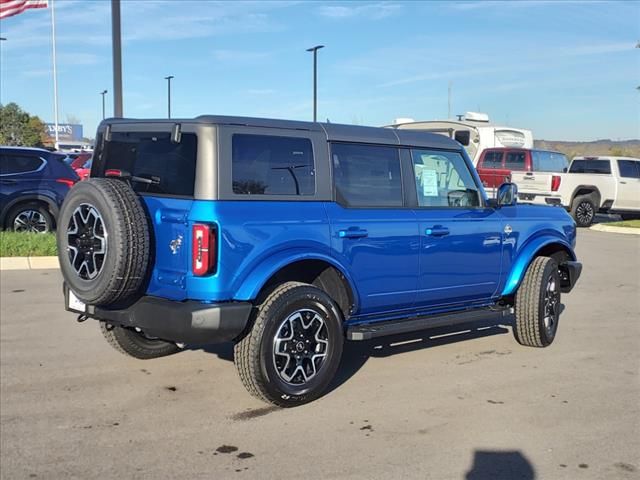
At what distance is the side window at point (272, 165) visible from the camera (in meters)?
4.65

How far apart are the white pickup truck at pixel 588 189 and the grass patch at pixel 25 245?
41.4 ft

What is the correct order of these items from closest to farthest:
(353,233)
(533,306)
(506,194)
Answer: (353,233) → (506,194) → (533,306)

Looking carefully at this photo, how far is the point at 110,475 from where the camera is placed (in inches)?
148

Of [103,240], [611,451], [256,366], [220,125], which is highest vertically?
[220,125]

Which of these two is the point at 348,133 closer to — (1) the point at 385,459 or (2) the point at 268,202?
(2) the point at 268,202

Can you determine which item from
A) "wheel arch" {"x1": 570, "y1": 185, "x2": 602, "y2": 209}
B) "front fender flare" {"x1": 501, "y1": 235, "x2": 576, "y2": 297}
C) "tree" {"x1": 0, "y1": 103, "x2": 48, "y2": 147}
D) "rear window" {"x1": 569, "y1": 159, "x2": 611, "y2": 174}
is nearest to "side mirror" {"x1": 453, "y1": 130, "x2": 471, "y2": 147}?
"rear window" {"x1": 569, "y1": 159, "x2": 611, "y2": 174}

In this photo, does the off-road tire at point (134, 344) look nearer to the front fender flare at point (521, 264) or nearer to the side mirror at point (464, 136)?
the front fender flare at point (521, 264)

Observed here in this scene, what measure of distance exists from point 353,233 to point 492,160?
16.9 metres

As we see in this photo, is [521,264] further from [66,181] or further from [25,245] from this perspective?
[66,181]

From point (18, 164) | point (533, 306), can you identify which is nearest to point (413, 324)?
point (533, 306)

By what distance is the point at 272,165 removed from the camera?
191 inches

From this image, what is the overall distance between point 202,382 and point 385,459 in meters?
1.82

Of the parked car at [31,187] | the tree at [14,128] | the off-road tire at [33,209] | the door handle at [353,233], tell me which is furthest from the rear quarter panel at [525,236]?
the tree at [14,128]

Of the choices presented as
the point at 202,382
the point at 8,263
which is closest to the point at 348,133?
the point at 202,382
